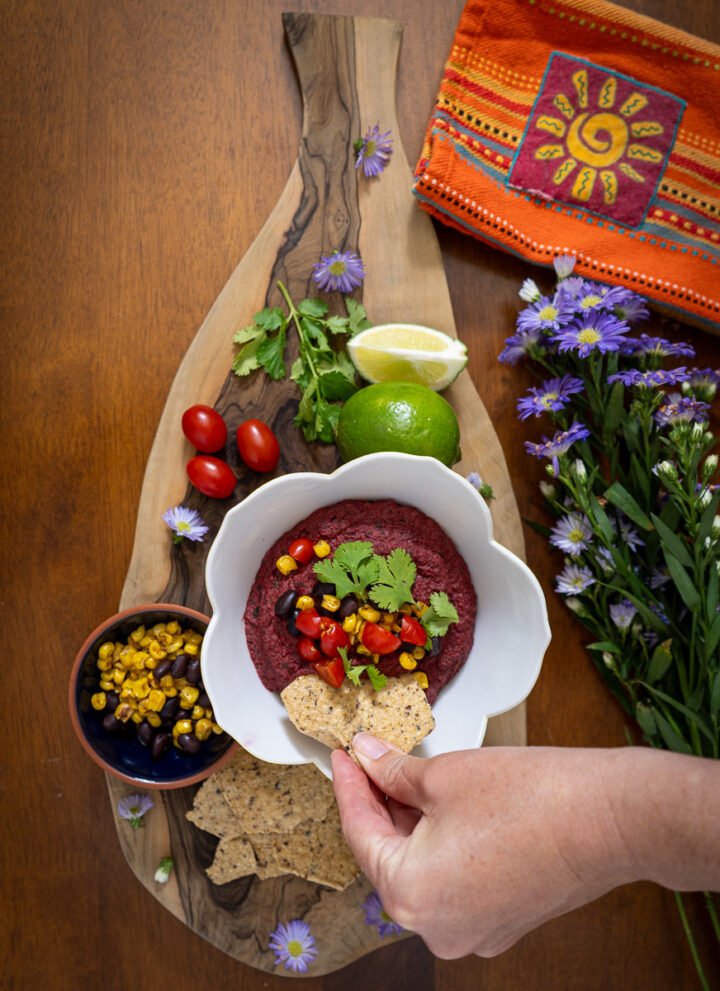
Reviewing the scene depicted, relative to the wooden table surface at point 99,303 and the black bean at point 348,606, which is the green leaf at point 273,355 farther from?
the black bean at point 348,606

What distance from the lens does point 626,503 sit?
1761mm

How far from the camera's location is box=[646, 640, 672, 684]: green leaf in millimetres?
1747

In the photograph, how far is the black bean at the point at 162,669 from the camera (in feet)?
5.51

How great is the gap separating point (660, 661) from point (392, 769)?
751mm

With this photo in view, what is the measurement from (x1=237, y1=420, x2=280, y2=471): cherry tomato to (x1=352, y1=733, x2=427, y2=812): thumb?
0.65 metres

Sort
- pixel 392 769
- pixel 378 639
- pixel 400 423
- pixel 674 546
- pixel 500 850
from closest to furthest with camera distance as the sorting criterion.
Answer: pixel 500 850, pixel 392 769, pixel 378 639, pixel 400 423, pixel 674 546

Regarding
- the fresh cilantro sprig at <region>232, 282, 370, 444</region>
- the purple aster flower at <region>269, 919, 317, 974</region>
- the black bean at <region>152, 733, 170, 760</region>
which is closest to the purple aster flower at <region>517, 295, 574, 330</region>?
the fresh cilantro sprig at <region>232, 282, 370, 444</region>

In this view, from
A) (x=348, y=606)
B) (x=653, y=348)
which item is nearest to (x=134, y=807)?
(x=348, y=606)

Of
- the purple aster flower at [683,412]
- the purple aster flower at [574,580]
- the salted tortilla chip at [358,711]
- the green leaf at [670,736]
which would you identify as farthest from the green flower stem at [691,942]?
the purple aster flower at [683,412]

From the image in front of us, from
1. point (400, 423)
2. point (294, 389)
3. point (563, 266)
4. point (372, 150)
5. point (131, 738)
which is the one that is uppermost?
point (372, 150)

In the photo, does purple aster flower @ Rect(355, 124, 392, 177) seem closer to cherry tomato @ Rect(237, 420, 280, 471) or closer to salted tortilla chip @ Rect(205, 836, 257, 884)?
cherry tomato @ Rect(237, 420, 280, 471)

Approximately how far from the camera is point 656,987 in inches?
77.9

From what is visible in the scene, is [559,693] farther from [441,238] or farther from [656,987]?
[441,238]

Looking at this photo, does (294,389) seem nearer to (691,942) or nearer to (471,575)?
(471,575)
